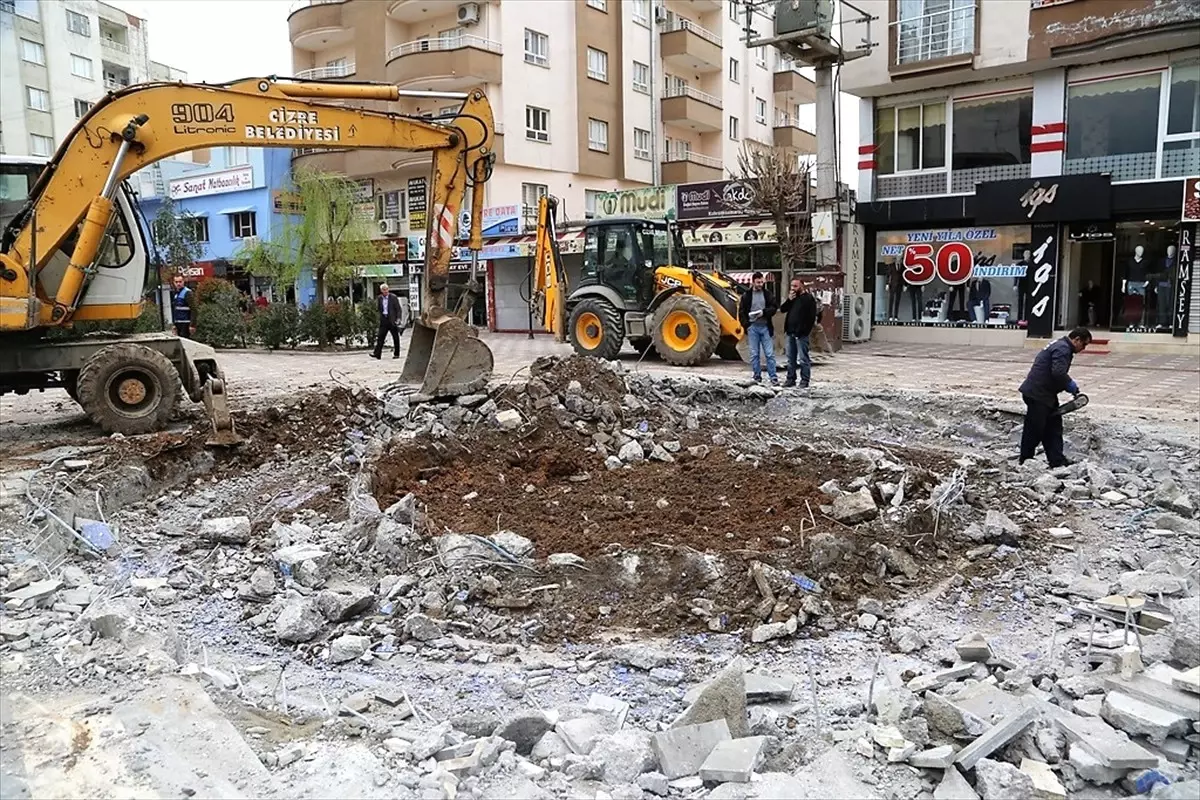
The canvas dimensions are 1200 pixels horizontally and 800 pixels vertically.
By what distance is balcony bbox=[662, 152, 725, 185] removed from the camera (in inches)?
1391

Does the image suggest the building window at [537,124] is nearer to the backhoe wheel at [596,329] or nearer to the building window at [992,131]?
the building window at [992,131]

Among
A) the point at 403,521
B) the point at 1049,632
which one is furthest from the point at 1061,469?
the point at 403,521

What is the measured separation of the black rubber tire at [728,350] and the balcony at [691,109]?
20913mm

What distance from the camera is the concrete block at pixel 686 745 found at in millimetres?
3387

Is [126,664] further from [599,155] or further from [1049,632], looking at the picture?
[599,155]

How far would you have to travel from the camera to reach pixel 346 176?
108 ft

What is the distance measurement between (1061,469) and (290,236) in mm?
27060

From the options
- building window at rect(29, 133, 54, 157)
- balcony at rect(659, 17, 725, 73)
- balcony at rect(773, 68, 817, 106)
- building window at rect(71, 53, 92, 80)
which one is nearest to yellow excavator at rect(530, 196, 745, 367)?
balcony at rect(659, 17, 725, 73)

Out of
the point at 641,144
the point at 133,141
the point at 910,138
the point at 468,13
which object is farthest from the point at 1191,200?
the point at 468,13

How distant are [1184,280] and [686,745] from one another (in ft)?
63.7

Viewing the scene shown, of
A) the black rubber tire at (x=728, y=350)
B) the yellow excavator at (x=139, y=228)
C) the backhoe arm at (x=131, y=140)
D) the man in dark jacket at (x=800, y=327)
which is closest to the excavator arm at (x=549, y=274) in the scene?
the black rubber tire at (x=728, y=350)

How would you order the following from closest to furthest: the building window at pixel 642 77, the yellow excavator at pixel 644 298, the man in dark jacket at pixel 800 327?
1. the man in dark jacket at pixel 800 327
2. the yellow excavator at pixel 644 298
3. the building window at pixel 642 77

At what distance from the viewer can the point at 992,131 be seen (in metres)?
20.7

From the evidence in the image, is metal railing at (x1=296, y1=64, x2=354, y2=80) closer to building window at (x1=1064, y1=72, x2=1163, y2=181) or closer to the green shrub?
the green shrub
